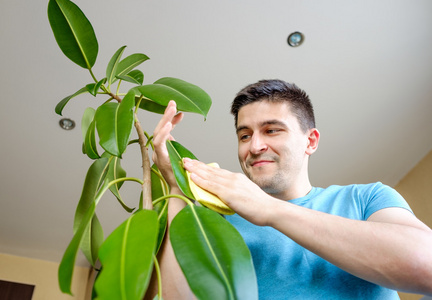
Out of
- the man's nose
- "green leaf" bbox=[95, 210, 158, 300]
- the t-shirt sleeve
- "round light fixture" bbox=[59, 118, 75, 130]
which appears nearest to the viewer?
"green leaf" bbox=[95, 210, 158, 300]

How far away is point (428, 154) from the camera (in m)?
4.29

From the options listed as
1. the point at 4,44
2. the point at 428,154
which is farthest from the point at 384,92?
the point at 4,44

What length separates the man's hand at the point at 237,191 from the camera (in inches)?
40.4

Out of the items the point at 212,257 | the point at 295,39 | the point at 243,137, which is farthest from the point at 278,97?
the point at 295,39

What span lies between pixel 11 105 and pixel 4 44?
54 centimetres

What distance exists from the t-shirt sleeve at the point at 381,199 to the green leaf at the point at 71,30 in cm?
90

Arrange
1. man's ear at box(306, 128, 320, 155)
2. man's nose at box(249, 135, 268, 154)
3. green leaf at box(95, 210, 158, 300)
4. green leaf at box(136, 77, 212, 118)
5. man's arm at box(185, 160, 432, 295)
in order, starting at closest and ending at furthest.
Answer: green leaf at box(95, 210, 158, 300), man's arm at box(185, 160, 432, 295), green leaf at box(136, 77, 212, 118), man's nose at box(249, 135, 268, 154), man's ear at box(306, 128, 320, 155)

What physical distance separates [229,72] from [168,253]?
2409 millimetres

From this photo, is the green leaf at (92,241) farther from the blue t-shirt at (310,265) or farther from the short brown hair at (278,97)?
the short brown hair at (278,97)

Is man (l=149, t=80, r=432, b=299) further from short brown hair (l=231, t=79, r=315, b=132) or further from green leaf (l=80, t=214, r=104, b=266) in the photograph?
green leaf (l=80, t=214, r=104, b=266)

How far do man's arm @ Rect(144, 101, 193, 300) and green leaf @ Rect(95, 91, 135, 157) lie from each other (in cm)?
10

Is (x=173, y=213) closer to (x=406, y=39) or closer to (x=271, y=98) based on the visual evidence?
(x=271, y=98)

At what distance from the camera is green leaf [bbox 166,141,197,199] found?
3.58 ft

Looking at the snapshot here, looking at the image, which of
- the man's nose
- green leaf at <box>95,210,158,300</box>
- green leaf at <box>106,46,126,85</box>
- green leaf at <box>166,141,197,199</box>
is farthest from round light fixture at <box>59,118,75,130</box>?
green leaf at <box>95,210,158,300</box>
